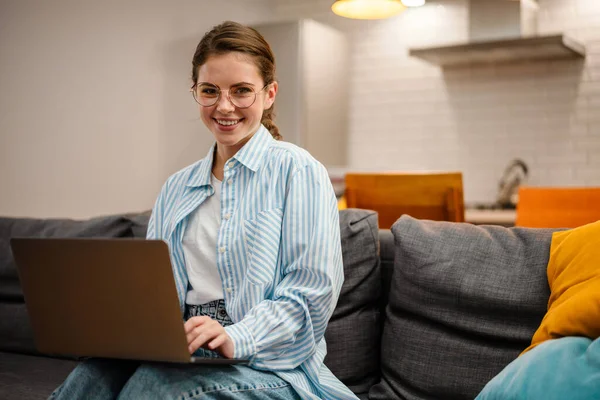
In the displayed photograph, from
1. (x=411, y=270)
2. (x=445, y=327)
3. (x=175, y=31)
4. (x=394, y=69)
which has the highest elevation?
(x=175, y=31)

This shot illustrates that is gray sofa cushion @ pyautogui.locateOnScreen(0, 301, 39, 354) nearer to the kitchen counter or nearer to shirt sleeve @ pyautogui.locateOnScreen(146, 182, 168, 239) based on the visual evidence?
shirt sleeve @ pyautogui.locateOnScreen(146, 182, 168, 239)

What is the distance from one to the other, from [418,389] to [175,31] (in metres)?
4.68

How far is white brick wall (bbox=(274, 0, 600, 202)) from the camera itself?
4.74 meters

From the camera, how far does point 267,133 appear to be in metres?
1.72

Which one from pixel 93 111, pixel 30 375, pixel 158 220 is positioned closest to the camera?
pixel 158 220

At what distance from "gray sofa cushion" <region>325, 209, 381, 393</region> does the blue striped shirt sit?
0.67ft

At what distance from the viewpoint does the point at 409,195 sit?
3.02m

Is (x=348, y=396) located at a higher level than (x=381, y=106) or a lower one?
lower

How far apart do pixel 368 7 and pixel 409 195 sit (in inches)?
44.0

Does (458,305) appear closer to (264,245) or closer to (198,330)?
(264,245)

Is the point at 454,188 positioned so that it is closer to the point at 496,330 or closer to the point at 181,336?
the point at 496,330

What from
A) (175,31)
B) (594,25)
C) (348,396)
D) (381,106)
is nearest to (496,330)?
(348,396)

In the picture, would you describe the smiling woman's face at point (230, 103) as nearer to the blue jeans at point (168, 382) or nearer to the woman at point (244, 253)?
the woman at point (244, 253)

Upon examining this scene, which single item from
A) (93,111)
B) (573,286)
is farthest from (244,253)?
(93,111)
